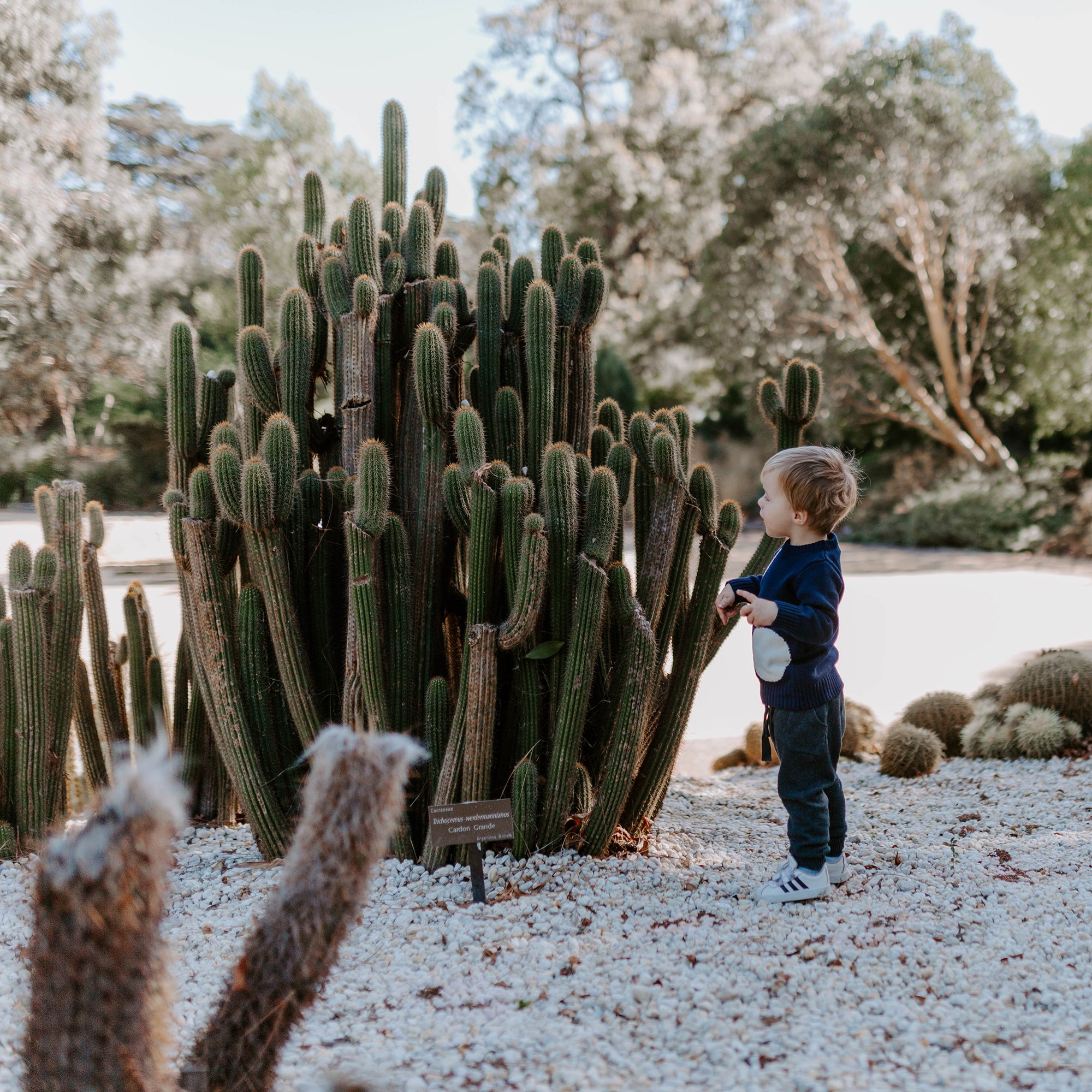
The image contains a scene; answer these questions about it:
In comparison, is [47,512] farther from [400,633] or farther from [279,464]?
[400,633]

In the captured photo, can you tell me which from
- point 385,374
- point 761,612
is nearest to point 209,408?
point 385,374

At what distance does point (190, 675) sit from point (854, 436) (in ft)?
56.3

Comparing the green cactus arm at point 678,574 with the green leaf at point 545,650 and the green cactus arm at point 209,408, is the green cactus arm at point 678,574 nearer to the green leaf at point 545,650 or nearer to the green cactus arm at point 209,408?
the green leaf at point 545,650

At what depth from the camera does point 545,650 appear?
2697 millimetres

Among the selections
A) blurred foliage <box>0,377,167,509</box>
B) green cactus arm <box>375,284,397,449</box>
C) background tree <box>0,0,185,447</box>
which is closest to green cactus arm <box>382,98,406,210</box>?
green cactus arm <box>375,284,397,449</box>

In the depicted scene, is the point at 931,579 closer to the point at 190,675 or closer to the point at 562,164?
the point at 190,675

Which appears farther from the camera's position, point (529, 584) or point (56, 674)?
point (56, 674)

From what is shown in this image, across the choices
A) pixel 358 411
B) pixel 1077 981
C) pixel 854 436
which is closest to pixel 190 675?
pixel 358 411

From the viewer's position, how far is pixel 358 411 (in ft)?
9.44

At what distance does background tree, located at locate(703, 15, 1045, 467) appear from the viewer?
14656 mm

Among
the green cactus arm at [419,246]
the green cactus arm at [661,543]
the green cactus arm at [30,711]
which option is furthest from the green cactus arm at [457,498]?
the green cactus arm at [30,711]

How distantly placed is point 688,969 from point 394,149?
292cm

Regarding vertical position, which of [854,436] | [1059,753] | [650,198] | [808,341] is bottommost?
[1059,753]

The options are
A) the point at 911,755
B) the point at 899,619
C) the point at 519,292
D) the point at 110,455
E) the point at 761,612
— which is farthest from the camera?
the point at 110,455
